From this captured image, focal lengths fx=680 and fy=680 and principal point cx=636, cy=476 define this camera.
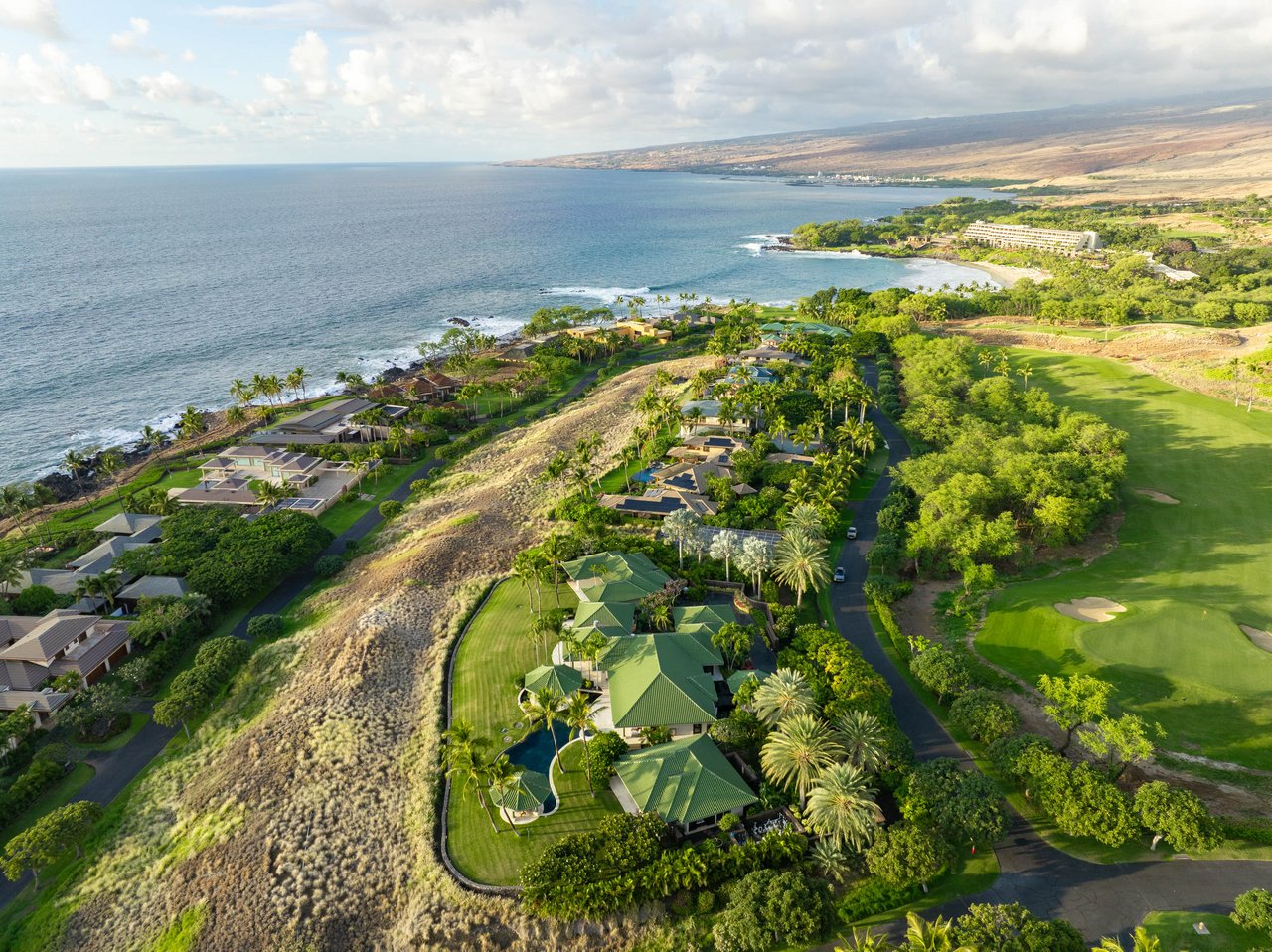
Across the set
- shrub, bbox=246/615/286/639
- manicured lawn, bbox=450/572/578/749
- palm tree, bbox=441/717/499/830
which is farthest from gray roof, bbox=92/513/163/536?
palm tree, bbox=441/717/499/830

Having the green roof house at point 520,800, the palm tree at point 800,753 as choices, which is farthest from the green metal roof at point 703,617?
the green roof house at point 520,800

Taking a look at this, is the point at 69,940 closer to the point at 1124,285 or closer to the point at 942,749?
the point at 942,749

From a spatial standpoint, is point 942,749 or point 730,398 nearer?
point 942,749

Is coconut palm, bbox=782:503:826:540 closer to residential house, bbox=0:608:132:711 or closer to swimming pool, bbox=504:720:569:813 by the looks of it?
swimming pool, bbox=504:720:569:813

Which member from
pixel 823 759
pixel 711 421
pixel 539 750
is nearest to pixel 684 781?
pixel 823 759

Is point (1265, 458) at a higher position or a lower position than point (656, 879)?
lower

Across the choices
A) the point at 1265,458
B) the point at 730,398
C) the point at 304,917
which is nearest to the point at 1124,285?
the point at 1265,458

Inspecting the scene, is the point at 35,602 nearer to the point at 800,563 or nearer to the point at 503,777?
the point at 503,777

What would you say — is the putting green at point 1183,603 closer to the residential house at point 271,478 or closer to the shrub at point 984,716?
the shrub at point 984,716
